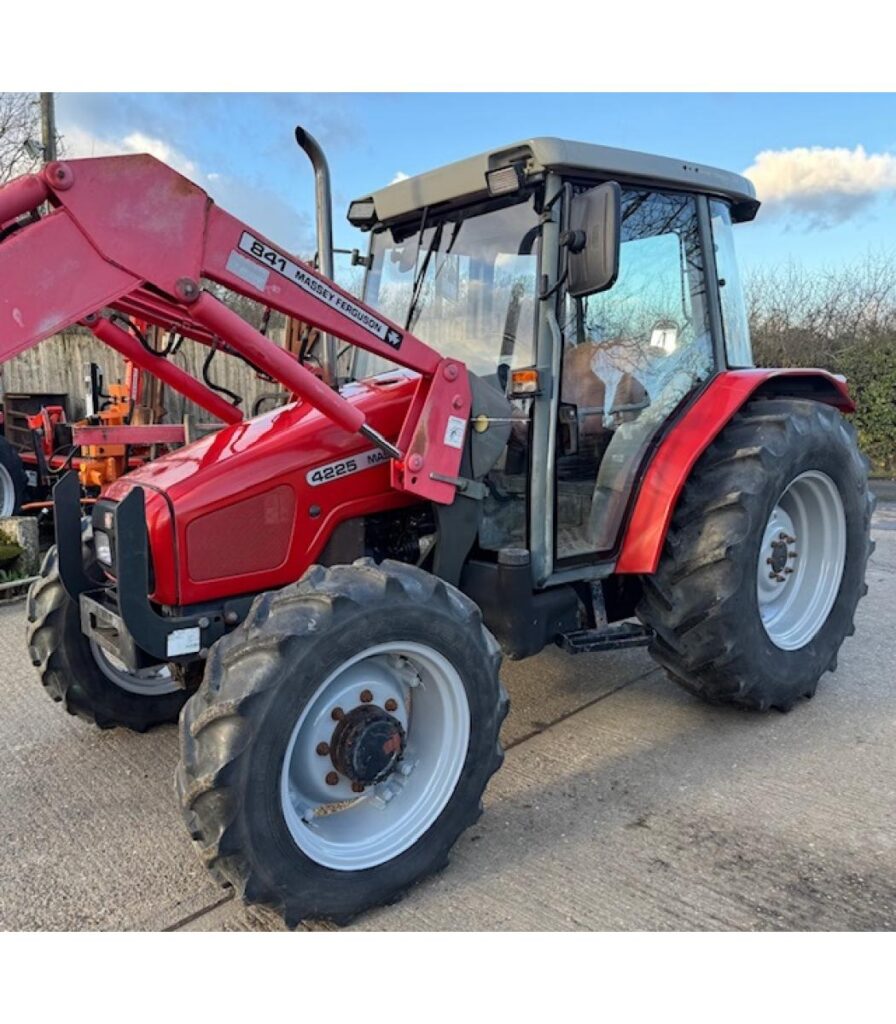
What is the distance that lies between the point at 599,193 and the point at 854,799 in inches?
89.8

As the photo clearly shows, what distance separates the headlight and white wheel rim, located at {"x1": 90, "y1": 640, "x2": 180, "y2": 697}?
446 millimetres

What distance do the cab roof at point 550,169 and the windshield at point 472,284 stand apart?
0.11m

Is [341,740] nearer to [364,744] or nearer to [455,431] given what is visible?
[364,744]

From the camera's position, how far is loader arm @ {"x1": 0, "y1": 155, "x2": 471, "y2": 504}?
1.95 meters

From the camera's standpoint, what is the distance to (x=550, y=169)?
2797 millimetres

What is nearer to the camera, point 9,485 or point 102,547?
point 102,547

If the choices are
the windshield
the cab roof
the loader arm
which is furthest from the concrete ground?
the cab roof

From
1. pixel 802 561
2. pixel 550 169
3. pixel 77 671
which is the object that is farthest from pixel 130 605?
pixel 802 561

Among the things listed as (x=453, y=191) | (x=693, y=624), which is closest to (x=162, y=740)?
(x=693, y=624)

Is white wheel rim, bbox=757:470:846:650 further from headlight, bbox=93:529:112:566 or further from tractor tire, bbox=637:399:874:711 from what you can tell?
headlight, bbox=93:529:112:566

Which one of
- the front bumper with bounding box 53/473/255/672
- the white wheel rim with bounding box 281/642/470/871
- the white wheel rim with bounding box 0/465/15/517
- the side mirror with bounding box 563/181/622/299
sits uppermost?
the side mirror with bounding box 563/181/622/299

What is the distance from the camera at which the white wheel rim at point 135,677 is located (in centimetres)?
315

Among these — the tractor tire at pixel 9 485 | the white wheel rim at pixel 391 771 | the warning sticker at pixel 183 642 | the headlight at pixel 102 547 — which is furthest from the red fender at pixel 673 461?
the tractor tire at pixel 9 485

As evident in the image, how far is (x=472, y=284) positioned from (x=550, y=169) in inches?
21.0
